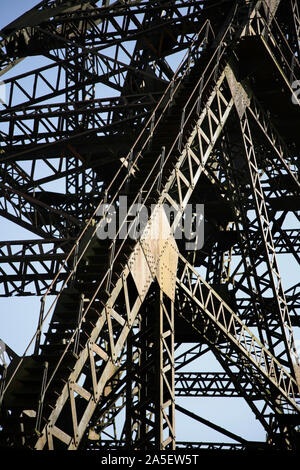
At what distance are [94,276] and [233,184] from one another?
9623 millimetres

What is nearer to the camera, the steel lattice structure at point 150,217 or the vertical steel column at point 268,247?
the steel lattice structure at point 150,217

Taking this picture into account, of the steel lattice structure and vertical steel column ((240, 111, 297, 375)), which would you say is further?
vertical steel column ((240, 111, 297, 375))

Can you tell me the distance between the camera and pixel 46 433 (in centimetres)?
1256

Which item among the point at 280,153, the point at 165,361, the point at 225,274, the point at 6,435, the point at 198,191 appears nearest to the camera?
the point at 6,435

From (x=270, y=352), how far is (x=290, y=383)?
1.09 meters

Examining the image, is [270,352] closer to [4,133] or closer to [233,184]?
[233,184]

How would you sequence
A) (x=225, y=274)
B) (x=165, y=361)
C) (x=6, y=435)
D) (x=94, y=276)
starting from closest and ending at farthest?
(x=6, y=435), (x=94, y=276), (x=165, y=361), (x=225, y=274)

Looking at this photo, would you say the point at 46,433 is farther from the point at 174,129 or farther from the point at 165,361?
the point at 174,129

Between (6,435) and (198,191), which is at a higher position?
(198,191)
